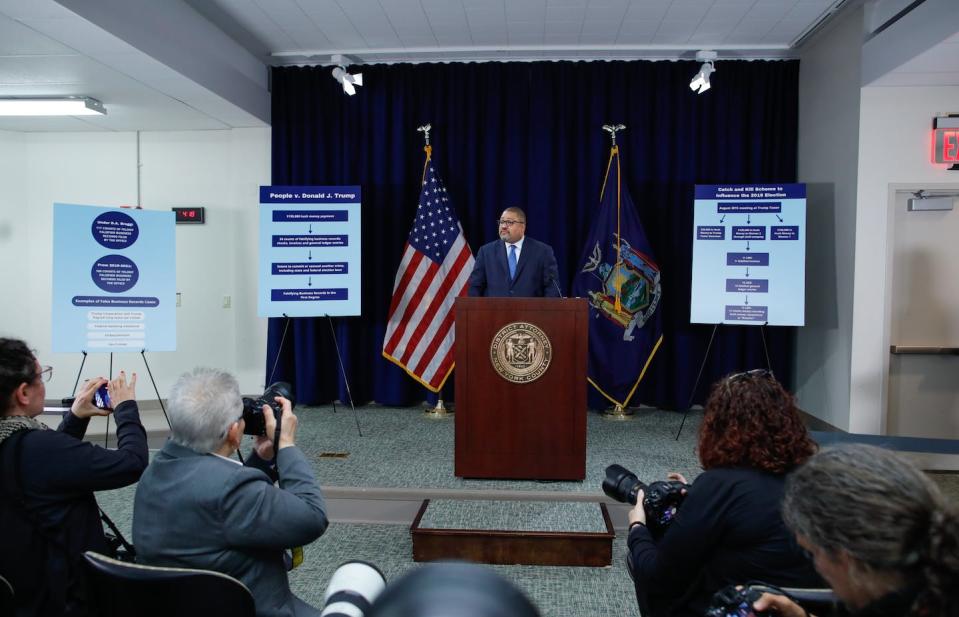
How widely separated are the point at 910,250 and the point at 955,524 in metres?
4.31

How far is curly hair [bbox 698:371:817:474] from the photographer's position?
4.13ft

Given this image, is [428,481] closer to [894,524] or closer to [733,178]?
[894,524]

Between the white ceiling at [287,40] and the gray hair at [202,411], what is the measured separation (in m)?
2.91

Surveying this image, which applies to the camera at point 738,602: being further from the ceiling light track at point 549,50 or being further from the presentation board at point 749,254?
the ceiling light track at point 549,50

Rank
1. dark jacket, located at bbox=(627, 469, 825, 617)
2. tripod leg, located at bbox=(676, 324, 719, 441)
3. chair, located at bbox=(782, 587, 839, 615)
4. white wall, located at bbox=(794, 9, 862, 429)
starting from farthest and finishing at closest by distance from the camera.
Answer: tripod leg, located at bbox=(676, 324, 719, 441) < white wall, located at bbox=(794, 9, 862, 429) < dark jacket, located at bbox=(627, 469, 825, 617) < chair, located at bbox=(782, 587, 839, 615)

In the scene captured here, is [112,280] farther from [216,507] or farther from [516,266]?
[216,507]

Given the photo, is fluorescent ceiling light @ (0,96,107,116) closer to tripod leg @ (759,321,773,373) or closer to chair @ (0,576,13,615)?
chair @ (0,576,13,615)

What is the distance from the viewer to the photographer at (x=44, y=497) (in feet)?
4.61

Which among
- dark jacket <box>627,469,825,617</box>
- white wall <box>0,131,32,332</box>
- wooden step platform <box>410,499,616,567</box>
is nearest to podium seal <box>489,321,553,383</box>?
wooden step platform <box>410,499,616,567</box>

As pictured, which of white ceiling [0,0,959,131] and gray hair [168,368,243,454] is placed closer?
gray hair [168,368,243,454]

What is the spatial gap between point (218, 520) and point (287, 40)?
15.3 ft

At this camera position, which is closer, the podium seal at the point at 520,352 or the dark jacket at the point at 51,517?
the dark jacket at the point at 51,517

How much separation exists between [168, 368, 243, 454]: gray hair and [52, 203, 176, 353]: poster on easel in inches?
112

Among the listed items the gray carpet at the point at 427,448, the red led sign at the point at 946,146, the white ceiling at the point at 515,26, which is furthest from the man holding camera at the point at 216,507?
the red led sign at the point at 946,146
